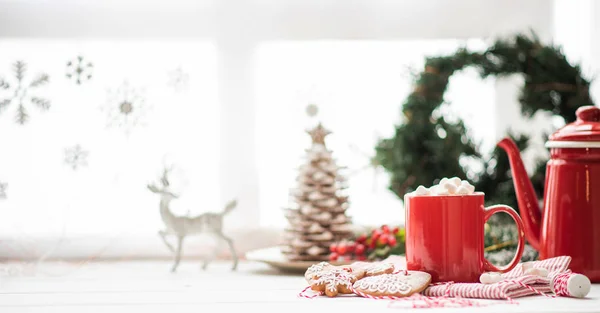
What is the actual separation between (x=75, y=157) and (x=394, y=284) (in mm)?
840

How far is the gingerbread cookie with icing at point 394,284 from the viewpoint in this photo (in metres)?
0.88

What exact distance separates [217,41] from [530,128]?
0.83m

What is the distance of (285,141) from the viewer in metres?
1.59

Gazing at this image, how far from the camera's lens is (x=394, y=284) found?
89cm

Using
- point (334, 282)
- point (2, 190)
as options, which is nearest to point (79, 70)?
point (2, 190)

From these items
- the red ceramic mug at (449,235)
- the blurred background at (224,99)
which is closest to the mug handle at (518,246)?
the red ceramic mug at (449,235)

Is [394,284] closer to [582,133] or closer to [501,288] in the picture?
[501,288]

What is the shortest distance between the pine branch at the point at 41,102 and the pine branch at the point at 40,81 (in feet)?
0.10

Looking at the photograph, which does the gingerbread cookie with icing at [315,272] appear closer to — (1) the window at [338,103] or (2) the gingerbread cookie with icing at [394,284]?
(2) the gingerbread cookie with icing at [394,284]

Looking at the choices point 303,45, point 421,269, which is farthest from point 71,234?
point 421,269

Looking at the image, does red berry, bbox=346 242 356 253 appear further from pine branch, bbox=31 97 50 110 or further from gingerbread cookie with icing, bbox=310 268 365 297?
pine branch, bbox=31 97 50 110

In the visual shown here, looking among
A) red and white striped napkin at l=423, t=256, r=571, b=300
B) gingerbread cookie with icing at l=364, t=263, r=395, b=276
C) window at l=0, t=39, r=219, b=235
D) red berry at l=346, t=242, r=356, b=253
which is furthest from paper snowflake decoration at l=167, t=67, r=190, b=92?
red and white striped napkin at l=423, t=256, r=571, b=300

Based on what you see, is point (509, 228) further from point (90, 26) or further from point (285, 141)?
point (90, 26)

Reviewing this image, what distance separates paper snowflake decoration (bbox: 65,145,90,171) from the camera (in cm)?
141
